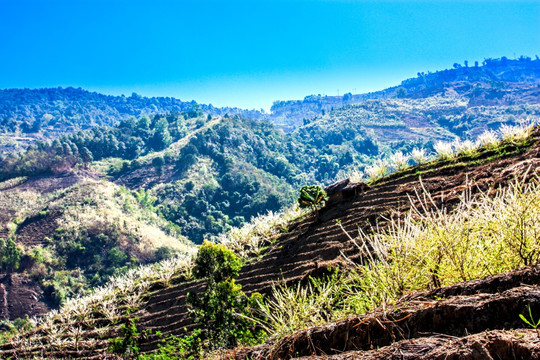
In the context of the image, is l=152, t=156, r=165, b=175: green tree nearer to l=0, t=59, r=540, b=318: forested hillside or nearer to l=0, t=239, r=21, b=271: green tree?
l=0, t=59, r=540, b=318: forested hillside

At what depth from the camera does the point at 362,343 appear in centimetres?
210

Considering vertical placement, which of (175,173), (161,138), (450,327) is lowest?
(450,327)

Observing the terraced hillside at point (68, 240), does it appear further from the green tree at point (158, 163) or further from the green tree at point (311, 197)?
the green tree at point (311, 197)

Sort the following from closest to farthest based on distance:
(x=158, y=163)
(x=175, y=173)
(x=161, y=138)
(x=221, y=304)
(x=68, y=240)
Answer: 1. (x=221, y=304)
2. (x=68, y=240)
3. (x=175, y=173)
4. (x=158, y=163)
5. (x=161, y=138)

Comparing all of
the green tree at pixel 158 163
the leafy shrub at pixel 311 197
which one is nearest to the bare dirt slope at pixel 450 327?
the leafy shrub at pixel 311 197

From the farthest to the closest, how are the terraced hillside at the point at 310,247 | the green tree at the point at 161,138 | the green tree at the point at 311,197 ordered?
the green tree at the point at 161,138 < the green tree at the point at 311,197 < the terraced hillside at the point at 310,247

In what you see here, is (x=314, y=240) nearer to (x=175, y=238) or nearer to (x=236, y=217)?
(x=175, y=238)

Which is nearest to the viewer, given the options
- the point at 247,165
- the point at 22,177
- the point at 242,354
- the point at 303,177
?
the point at 242,354

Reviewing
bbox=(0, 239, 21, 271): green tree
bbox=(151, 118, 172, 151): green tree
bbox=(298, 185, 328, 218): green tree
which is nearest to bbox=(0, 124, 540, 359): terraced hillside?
bbox=(298, 185, 328, 218): green tree

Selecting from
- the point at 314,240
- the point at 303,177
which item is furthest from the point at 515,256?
the point at 303,177

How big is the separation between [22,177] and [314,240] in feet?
226

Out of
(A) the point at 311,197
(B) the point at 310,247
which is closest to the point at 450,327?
→ (B) the point at 310,247

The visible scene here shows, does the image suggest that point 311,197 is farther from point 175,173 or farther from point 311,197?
point 175,173

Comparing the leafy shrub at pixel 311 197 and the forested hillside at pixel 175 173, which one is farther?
the forested hillside at pixel 175 173
